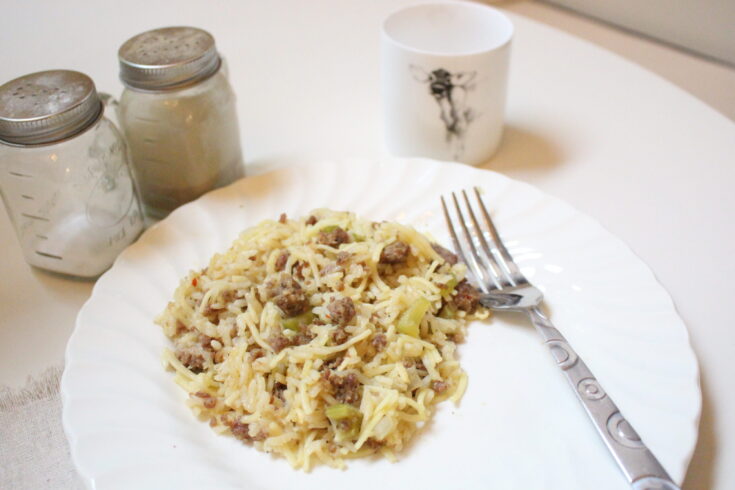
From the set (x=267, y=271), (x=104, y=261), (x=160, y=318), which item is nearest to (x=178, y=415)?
(x=160, y=318)

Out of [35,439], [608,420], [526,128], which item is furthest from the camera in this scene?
[526,128]

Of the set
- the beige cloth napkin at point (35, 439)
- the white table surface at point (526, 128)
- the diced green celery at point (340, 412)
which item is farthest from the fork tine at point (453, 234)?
the beige cloth napkin at point (35, 439)

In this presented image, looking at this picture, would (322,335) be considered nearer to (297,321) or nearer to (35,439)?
(297,321)

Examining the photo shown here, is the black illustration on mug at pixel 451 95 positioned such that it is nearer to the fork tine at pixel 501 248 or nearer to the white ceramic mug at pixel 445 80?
the white ceramic mug at pixel 445 80

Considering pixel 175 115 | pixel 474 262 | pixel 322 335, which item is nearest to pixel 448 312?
pixel 474 262

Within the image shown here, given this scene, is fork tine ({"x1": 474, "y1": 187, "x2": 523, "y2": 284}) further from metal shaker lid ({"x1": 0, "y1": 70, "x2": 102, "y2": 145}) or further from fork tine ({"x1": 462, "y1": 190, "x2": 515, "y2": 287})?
metal shaker lid ({"x1": 0, "y1": 70, "x2": 102, "y2": 145})

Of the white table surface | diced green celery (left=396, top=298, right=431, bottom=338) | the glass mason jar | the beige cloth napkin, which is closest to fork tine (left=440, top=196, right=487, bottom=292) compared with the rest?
diced green celery (left=396, top=298, right=431, bottom=338)
